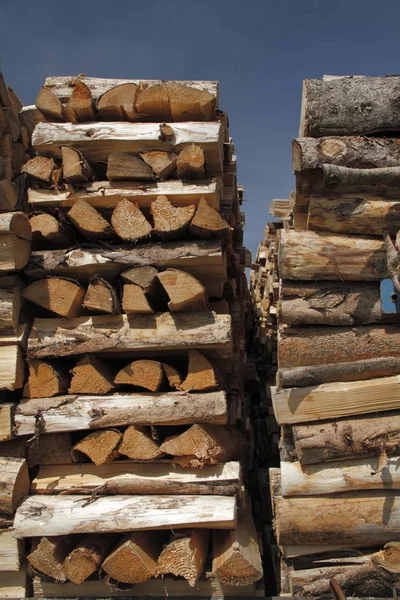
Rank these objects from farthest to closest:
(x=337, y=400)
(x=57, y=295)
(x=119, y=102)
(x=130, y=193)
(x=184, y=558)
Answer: (x=119, y=102) → (x=130, y=193) → (x=57, y=295) → (x=337, y=400) → (x=184, y=558)

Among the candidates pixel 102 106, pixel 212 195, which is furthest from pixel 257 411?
pixel 102 106

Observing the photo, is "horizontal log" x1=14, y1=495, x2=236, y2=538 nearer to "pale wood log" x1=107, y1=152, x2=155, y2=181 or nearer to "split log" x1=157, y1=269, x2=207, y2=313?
"split log" x1=157, y1=269, x2=207, y2=313

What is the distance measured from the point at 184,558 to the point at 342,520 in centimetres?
106

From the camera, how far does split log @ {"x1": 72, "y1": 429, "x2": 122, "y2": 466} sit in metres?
3.33

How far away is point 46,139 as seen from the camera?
3.71m

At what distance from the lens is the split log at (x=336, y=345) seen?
3.34 meters

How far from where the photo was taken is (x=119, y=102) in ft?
12.2

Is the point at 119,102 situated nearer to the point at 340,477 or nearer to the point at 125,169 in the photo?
the point at 125,169

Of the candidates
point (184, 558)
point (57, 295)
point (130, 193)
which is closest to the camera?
point (184, 558)

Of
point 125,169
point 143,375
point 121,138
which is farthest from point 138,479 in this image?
point 121,138

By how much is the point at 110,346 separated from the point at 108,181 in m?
1.27

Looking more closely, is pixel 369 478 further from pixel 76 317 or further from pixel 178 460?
pixel 76 317

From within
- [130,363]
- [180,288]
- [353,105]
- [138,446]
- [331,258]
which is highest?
[353,105]

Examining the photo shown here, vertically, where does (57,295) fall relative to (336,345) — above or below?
above
